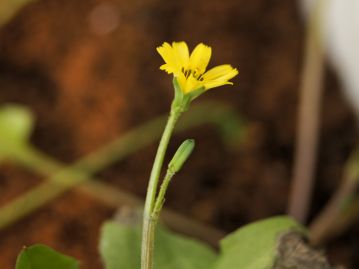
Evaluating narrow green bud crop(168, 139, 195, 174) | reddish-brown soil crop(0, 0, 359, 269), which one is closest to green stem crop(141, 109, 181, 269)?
narrow green bud crop(168, 139, 195, 174)

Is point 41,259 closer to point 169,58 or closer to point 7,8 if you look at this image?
point 169,58

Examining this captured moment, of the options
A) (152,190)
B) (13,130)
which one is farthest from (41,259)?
(13,130)

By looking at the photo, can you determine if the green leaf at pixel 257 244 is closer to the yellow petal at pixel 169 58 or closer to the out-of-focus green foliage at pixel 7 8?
the yellow petal at pixel 169 58

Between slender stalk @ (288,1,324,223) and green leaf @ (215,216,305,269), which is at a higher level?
slender stalk @ (288,1,324,223)

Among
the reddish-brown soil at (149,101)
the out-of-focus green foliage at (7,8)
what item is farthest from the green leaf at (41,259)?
the out-of-focus green foliage at (7,8)

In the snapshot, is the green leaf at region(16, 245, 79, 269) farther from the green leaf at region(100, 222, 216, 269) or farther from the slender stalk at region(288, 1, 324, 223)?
the slender stalk at region(288, 1, 324, 223)

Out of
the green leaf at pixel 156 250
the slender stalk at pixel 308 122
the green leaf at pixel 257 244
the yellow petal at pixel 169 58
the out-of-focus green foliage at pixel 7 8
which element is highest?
the out-of-focus green foliage at pixel 7 8
